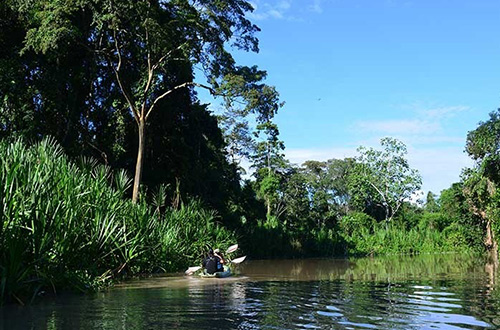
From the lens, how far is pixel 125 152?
19.7 m

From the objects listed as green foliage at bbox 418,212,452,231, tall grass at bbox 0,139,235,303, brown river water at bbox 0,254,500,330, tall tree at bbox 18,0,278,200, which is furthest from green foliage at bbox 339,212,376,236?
brown river water at bbox 0,254,500,330

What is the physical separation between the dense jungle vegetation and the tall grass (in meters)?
0.03

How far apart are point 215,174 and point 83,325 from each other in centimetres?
2122

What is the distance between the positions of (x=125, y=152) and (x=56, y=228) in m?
12.8

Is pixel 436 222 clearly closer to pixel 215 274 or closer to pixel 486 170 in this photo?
pixel 486 170

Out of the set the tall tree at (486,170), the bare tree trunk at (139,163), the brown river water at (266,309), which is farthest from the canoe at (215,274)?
the tall tree at (486,170)

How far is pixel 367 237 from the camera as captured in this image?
3316cm

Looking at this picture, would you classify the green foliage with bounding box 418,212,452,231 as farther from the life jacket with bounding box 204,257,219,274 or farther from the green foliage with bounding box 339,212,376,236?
the life jacket with bounding box 204,257,219,274

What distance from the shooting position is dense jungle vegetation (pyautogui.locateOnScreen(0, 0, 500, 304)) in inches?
297

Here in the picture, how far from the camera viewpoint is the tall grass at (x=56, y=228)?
6.48 meters

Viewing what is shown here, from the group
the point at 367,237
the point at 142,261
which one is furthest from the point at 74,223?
the point at 367,237

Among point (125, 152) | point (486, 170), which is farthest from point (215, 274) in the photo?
point (486, 170)

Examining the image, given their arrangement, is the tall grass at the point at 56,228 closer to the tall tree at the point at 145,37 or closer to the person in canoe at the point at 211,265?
the person in canoe at the point at 211,265

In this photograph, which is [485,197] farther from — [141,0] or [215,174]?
[141,0]
